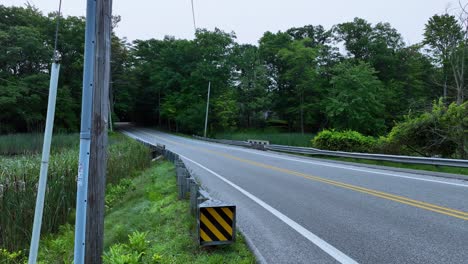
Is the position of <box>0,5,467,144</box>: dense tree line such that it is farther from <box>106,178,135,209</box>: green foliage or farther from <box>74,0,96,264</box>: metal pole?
<box>74,0,96,264</box>: metal pole

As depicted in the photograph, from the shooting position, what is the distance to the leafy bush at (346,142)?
19.6 metres

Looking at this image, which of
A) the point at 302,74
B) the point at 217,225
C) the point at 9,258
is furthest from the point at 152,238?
the point at 302,74

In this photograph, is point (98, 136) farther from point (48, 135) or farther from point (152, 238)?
point (152, 238)

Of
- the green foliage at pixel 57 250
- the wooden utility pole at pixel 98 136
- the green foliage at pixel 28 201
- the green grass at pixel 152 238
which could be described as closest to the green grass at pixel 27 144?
the green foliage at pixel 28 201

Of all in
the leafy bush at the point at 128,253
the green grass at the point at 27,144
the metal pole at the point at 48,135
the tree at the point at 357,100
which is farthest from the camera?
the tree at the point at 357,100

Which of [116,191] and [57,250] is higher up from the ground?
[116,191]

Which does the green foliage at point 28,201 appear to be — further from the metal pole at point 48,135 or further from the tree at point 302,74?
the tree at point 302,74

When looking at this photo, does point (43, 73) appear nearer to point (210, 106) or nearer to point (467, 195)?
→ point (210, 106)

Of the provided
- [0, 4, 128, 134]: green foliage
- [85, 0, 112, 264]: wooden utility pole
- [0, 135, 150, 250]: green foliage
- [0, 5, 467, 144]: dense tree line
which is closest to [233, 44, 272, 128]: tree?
[0, 5, 467, 144]: dense tree line

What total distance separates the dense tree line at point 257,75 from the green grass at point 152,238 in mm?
35019

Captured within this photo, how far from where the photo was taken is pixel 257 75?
53.2 m

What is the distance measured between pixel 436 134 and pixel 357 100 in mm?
25499

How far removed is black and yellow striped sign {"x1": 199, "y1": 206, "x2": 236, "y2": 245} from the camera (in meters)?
4.61

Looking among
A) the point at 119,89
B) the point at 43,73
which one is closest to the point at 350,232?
the point at 43,73
